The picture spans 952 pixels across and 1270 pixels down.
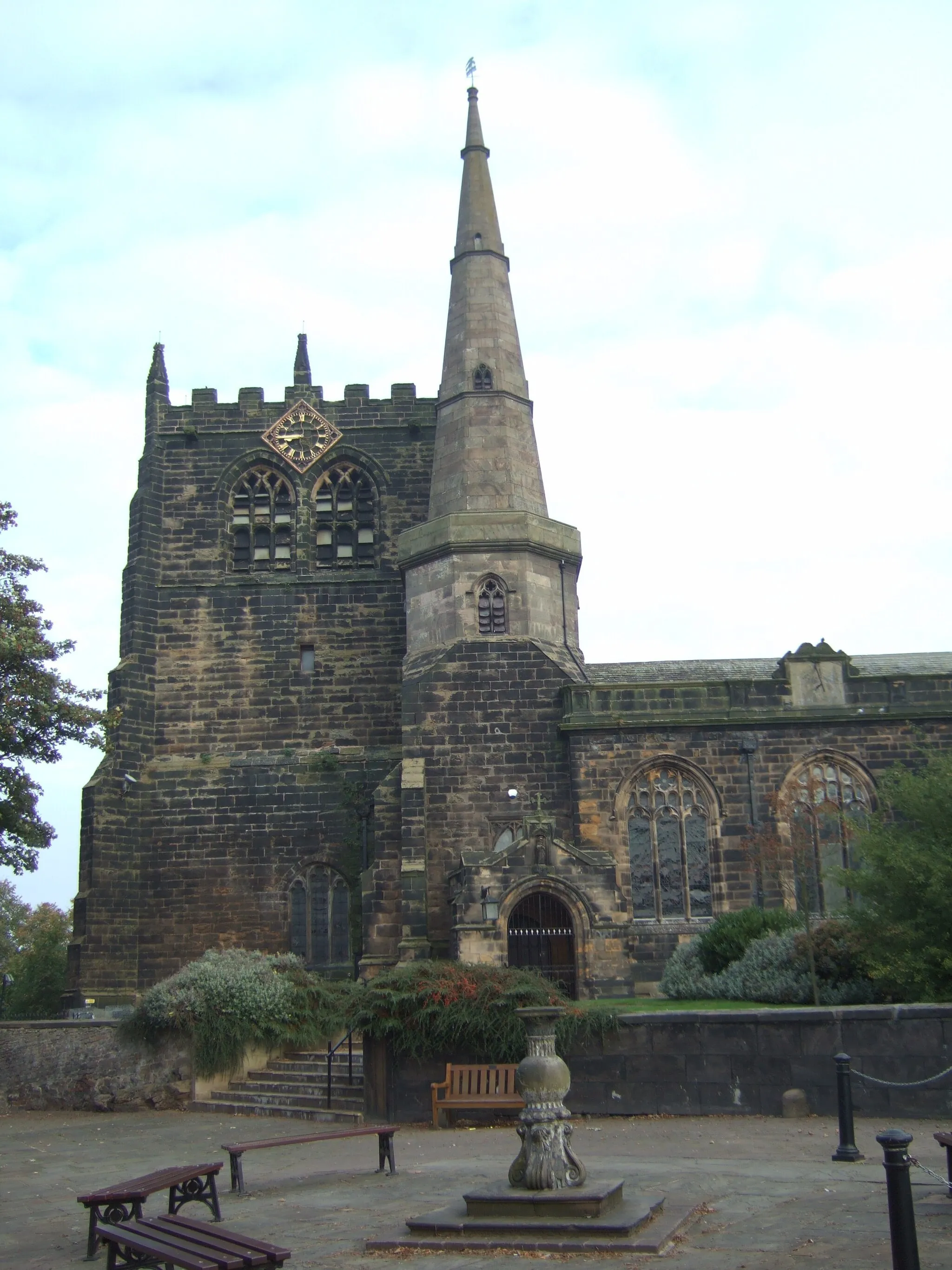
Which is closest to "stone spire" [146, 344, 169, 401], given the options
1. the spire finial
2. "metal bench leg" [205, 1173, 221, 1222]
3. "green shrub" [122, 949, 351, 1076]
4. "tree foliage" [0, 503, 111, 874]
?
the spire finial

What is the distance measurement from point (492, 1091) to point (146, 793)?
1616 centimetres

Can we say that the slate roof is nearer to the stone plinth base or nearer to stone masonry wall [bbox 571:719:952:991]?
stone masonry wall [bbox 571:719:952:991]

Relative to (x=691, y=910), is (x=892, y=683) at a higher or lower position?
higher

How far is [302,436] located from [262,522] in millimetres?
2465

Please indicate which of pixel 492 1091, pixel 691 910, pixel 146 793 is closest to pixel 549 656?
pixel 691 910

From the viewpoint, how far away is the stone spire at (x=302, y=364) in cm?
3544

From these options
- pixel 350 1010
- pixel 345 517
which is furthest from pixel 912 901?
pixel 345 517

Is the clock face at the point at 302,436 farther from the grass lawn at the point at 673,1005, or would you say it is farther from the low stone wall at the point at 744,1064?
the low stone wall at the point at 744,1064

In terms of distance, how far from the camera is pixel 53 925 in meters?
45.6

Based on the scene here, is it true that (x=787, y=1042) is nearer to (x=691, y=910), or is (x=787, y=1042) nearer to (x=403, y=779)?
(x=691, y=910)

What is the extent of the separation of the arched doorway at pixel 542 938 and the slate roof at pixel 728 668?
5745 millimetres

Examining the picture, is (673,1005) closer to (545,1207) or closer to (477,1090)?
(477,1090)

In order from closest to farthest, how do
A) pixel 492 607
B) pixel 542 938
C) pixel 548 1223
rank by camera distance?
pixel 548 1223 < pixel 542 938 < pixel 492 607

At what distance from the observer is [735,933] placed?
20625 millimetres
